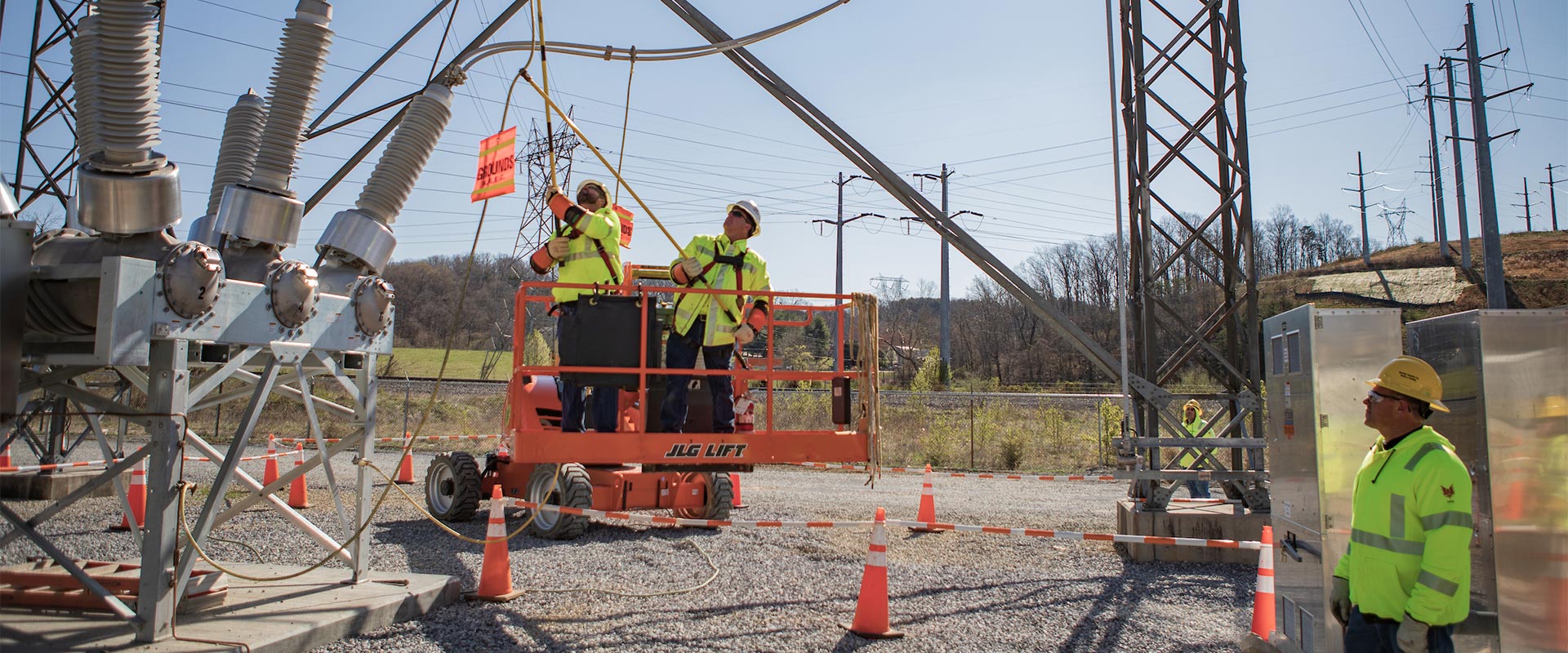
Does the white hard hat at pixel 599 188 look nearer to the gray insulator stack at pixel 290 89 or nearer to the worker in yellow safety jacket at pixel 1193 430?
the gray insulator stack at pixel 290 89

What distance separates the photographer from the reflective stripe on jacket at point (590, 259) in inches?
322

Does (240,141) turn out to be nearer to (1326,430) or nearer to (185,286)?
(185,286)

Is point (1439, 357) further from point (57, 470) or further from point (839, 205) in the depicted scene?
point (839, 205)

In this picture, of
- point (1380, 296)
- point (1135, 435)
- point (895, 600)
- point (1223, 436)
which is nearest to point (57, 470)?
point (895, 600)

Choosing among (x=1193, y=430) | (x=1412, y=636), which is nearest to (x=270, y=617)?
(x=1412, y=636)

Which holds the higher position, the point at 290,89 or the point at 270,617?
the point at 290,89

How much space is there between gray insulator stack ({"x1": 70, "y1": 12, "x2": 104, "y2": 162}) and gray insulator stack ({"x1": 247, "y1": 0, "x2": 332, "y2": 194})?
838 millimetres

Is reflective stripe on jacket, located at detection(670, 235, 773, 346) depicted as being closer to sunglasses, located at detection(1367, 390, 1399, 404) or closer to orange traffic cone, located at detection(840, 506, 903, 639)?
orange traffic cone, located at detection(840, 506, 903, 639)

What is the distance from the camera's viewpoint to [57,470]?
12758 millimetres

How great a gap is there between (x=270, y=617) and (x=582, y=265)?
3.71m

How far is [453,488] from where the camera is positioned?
10820 millimetres

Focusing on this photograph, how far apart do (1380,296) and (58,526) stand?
6014 centimetres

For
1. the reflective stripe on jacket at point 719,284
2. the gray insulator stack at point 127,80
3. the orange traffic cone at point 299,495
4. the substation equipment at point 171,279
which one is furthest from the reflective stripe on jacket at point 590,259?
the orange traffic cone at point 299,495

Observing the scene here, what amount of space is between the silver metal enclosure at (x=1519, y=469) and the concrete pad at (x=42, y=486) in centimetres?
1414
